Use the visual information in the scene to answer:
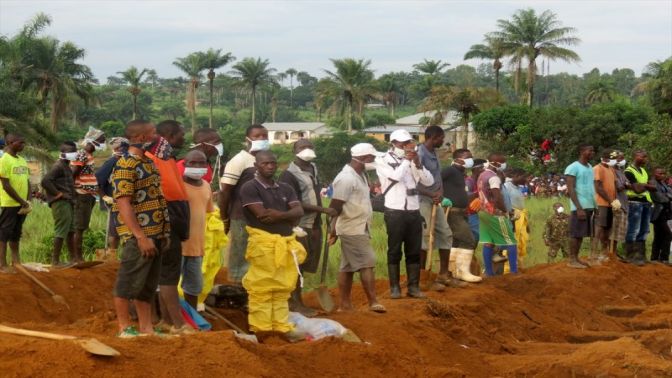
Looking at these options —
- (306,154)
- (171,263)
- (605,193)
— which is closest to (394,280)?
(306,154)

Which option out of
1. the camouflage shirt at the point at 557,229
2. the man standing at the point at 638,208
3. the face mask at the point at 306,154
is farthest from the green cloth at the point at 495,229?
the camouflage shirt at the point at 557,229

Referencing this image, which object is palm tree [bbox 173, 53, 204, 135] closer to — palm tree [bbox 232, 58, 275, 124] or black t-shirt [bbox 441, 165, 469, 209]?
palm tree [bbox 232, 58, 275, 124]

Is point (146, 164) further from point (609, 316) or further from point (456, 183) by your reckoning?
point (609, 316)

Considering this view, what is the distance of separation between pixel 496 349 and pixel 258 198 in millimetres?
3231

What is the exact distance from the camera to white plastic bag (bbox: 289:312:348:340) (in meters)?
7.55

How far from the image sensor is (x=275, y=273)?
759cm

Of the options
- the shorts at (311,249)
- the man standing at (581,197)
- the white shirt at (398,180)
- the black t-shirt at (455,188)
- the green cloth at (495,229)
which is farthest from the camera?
the man standing at (581,197)

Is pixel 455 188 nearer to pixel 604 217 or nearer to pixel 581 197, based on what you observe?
pixel 581 197

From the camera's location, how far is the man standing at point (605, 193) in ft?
44.0

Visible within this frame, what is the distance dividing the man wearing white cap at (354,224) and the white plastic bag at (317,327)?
1314mm

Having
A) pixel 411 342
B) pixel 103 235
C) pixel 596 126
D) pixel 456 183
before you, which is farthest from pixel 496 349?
pixel 596 126

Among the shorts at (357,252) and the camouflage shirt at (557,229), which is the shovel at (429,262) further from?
the camouflage shirt at (557,229)

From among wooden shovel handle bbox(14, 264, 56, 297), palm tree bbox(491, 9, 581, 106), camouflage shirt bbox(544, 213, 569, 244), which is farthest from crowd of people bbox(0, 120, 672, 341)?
palm tree bbox(491, 9, 581, 106)

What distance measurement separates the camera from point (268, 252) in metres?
7.59
